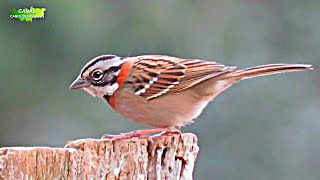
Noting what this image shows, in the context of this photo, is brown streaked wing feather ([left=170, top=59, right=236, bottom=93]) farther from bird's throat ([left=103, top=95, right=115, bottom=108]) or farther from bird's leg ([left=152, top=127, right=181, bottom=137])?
bird's throat ([left=103, top=95, right=115, bottom=108])

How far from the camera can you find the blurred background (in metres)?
8.61

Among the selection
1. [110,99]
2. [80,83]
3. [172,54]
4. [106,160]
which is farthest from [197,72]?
[172,54]

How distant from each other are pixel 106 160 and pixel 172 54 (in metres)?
4.60

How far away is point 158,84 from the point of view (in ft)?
18.7

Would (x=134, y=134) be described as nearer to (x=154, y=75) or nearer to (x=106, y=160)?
(x=106, y=160)

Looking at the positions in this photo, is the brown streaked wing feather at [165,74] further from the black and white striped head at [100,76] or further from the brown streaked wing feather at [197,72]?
the black and white striped head at [100,76]

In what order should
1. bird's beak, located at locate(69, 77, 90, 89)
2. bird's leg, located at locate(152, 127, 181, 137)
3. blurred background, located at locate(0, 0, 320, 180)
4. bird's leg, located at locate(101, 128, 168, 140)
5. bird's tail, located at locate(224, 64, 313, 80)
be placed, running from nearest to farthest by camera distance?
bird's leg, located at locate(101, 128, 168, 140), bird's leg, located at locate(152, 127, 181, 137), bird's beak, located at locate(69, 77, 90, 89), bird's tail, located at locate(224, 64, 313, 80), blurred background, located at locate(0, 0, 320, 180)

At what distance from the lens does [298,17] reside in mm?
9578

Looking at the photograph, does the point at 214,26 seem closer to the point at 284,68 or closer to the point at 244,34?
the point at 244,34

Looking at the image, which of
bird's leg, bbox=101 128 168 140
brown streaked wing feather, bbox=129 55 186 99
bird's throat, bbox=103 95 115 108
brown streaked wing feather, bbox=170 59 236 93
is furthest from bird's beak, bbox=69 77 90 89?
brown streaked wing feather, bbox=170 59 236 93

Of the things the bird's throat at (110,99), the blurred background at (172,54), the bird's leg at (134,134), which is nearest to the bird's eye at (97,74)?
the bird's throat at (110,99)

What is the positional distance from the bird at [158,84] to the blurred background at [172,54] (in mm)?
2459

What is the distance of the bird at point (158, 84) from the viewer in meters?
5.57

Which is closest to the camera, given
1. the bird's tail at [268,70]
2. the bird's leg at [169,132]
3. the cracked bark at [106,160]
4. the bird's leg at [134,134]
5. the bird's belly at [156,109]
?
the cracked bark at [106,160]
